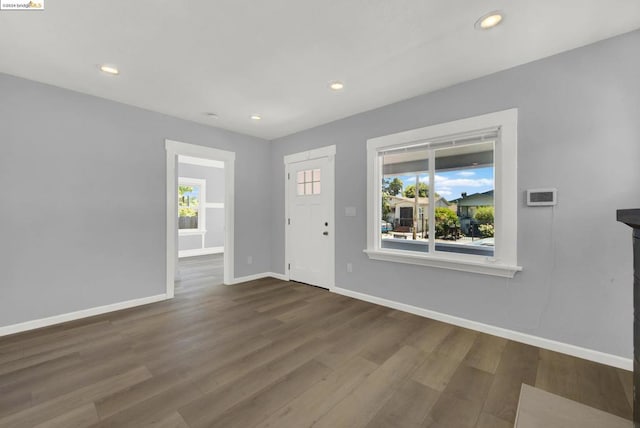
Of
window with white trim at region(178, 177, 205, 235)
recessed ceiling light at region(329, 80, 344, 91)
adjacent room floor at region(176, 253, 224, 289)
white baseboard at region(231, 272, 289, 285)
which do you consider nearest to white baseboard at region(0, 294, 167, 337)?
adjacent room floor at region(176, 253, 224, 289)

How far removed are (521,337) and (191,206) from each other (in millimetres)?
8005

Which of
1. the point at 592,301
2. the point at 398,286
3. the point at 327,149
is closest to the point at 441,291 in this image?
the point at 398,286

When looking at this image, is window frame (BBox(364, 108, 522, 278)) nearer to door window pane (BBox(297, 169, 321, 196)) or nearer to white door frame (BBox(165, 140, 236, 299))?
door window pane (BBox(297, 169, 321, 196))

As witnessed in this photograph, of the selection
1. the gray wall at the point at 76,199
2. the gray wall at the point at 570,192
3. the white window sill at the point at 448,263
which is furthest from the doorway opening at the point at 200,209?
the gray wall at the point at 570,192

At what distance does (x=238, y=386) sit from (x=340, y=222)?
8.41 ft

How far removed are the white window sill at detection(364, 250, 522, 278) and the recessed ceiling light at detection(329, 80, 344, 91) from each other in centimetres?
206

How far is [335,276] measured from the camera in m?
4.08

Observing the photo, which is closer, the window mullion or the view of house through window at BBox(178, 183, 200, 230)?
the window mullion

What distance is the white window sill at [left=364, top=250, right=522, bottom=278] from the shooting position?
8.41ft

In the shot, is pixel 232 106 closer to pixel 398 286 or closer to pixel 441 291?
pixel 398 286

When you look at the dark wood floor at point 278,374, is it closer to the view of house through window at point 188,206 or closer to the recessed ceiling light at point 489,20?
the recessed ceiling light at point 489,20

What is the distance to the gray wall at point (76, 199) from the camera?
108 inches

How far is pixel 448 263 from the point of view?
292cm

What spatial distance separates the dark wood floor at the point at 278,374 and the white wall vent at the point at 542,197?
130cm
